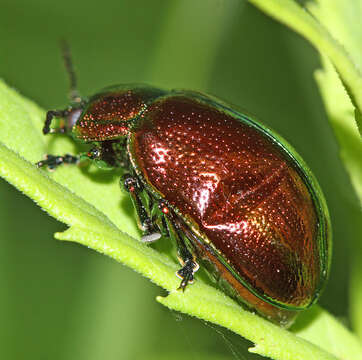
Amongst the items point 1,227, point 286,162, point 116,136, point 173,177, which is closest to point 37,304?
point 1,227

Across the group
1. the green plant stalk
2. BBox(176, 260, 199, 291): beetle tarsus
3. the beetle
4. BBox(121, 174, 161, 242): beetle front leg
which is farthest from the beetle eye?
the green plant stalk

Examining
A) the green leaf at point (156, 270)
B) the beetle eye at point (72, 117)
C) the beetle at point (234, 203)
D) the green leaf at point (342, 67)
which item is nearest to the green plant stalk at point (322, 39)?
the green leaf at point (342, 67)

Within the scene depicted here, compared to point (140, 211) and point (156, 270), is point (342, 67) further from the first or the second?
point (140, 211)

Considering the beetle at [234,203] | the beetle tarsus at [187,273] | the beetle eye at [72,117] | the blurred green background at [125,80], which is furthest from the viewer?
the blurred green background at [125,80]

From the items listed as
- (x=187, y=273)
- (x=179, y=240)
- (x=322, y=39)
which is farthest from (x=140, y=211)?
(x=322, y=39)

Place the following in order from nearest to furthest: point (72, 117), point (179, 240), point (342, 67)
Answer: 1. point (342, 67)
2. point (179, 240)
3. point (72, 117)

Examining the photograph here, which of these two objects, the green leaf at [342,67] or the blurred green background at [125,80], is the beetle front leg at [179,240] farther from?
the blurred green background at [125,80]

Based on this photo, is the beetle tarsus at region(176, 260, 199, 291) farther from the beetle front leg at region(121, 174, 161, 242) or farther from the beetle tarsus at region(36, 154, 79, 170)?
the beetle tarsus at region(36, 154, 79, 170)
